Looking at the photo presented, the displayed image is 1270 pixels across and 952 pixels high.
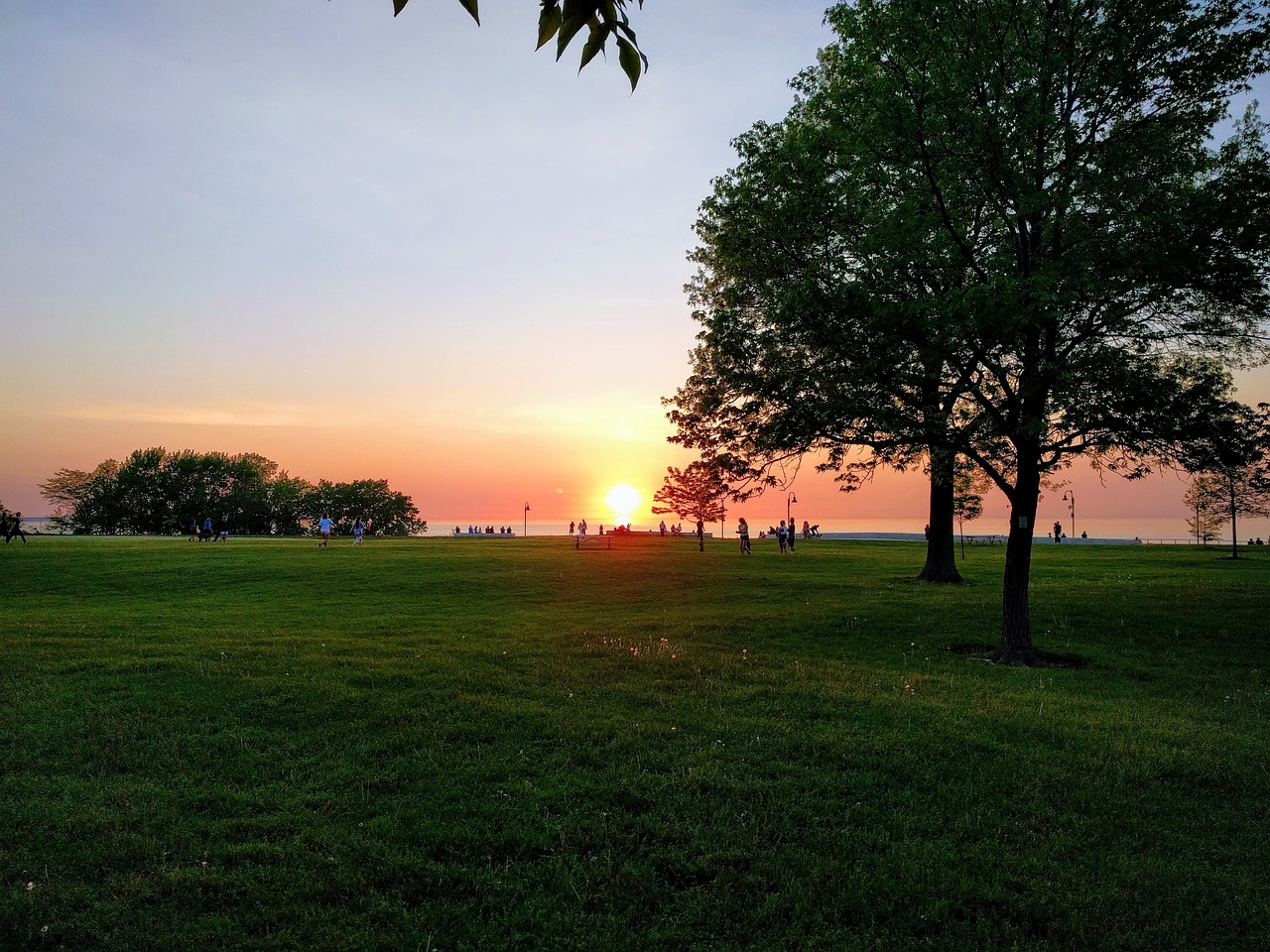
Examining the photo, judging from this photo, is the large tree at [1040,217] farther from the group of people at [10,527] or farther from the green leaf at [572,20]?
the group of people at [10,527]

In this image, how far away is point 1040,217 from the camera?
560 inches

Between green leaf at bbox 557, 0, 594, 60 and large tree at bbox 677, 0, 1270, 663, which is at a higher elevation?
large tree at bbox 677, 0, 1270, 663

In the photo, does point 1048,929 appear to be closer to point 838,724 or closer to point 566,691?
point 838,724

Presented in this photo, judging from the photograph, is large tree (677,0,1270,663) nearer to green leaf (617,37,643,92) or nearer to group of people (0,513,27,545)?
green leaf (617,37,643,92)

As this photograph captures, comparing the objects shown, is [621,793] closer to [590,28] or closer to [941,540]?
[590,28]

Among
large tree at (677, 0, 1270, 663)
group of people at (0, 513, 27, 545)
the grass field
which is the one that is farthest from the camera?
group of people at (0, 513, 27, 545)

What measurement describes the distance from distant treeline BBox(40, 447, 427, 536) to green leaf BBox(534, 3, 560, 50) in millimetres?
117935

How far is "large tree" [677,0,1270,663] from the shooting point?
525 inches

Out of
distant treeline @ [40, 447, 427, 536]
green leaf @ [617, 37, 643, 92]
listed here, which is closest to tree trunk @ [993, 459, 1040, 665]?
green leaf @ [617, 37, 643, 92]

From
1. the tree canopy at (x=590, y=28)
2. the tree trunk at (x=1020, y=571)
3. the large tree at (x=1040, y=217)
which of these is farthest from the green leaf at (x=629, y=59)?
the tree trunk at (x=1020, y=571)

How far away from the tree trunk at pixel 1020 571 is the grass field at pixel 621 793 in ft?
3.25

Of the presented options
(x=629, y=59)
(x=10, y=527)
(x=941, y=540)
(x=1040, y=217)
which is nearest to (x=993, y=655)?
(x=1040, y=217)

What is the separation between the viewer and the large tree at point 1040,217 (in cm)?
1334

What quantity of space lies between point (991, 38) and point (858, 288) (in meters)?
6.00
